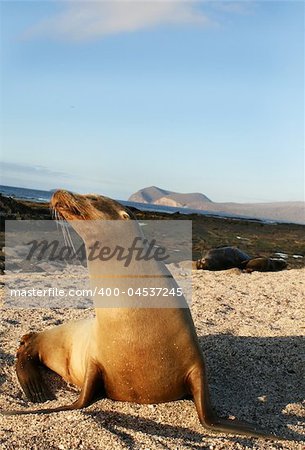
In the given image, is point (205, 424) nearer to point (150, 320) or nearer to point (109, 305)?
point (150, 320)

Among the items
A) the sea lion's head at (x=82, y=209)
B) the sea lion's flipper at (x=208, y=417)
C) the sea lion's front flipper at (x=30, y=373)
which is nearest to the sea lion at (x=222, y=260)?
the sea lion's front flipper at (x=30, y=373)

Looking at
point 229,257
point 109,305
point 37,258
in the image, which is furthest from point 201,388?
point 229,257

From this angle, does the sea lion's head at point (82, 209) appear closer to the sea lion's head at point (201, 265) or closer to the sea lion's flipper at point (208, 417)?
the sea lion's flipper at point (208, 417)

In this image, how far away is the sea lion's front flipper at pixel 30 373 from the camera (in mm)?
4637

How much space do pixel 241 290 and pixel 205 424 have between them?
6079 millimetres

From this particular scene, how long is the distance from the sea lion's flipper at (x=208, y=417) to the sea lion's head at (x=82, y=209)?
4.38 feet

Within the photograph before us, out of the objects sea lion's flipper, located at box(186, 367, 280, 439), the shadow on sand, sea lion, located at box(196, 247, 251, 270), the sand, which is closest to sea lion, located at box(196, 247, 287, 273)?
sea lion, located at box(196, 247, 251, 270)

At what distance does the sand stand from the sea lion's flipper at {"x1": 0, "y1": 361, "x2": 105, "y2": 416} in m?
0.14

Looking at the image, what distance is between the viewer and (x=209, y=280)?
10.9m

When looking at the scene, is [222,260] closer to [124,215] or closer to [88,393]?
[124,215]

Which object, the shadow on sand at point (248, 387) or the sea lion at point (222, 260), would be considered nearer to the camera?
the shadow on sand at point (248, 387)

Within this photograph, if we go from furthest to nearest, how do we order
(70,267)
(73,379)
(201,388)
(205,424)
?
(70,267) → (73,379) → (201,388) → (205,424)

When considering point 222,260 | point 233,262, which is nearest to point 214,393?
point 222,260

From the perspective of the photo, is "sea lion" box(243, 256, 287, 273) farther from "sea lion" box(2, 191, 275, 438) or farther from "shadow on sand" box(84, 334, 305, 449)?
Answer: "sea lion" box(2, 191, 275, 438)
